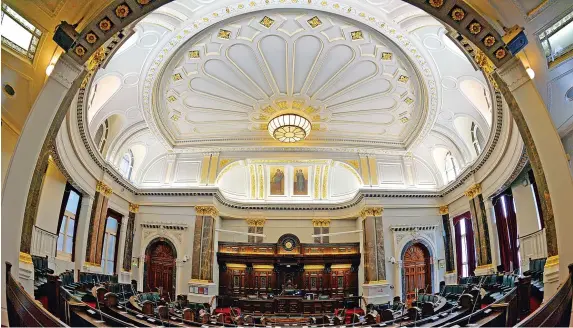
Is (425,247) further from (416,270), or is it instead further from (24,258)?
(24,258)

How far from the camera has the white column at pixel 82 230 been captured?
46.4ft

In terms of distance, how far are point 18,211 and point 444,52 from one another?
1183 cm

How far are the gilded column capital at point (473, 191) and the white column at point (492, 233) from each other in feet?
1.62

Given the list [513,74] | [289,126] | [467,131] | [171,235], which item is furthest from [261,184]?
[513,74]

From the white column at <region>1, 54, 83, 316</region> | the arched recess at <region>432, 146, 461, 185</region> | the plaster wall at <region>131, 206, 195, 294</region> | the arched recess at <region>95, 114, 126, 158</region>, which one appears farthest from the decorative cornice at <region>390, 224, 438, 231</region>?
the white column at <region>1, 54, 83, 316</region>

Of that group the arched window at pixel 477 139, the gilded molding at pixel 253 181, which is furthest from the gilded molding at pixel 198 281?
the arched window at pixel 477 139

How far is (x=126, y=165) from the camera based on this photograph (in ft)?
62.2

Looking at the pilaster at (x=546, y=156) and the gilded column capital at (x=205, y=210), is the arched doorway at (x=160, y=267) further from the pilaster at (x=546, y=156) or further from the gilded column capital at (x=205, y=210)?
the pilaster at (x=546, y=156)

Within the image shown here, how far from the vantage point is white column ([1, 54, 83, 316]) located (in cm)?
608

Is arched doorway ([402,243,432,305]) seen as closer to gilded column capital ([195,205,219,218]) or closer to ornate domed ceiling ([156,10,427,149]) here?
ornate domed ceiling ([156,10,427,149])

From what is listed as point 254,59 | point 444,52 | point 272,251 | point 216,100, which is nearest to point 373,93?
point 444,52

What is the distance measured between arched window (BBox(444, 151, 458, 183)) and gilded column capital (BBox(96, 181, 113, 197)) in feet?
47.8

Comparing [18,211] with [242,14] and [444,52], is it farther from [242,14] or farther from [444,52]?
[444,52]

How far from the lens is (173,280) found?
18.5 m
